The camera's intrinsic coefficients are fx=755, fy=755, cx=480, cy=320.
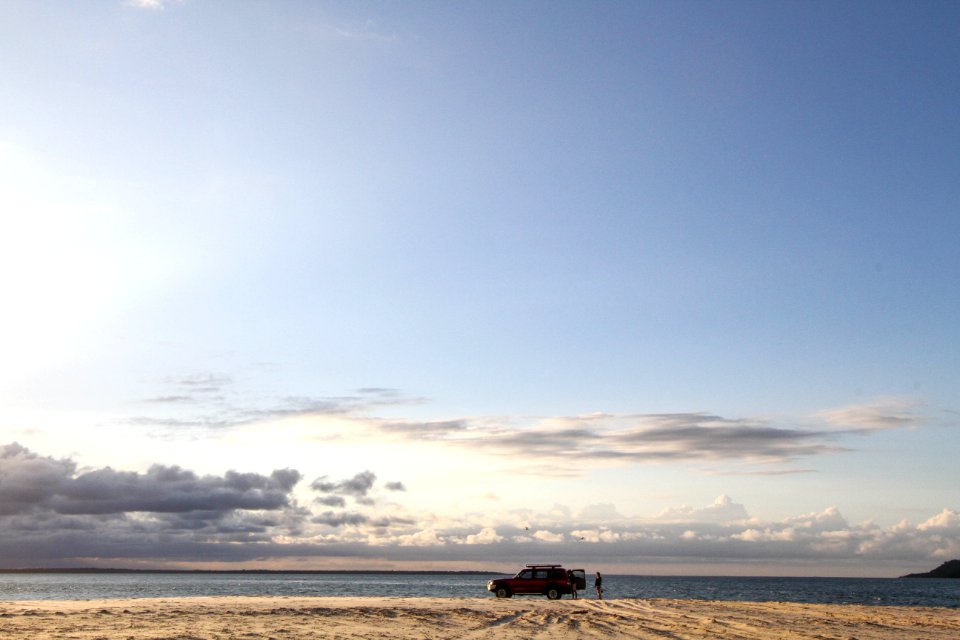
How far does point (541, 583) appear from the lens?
47.3 metres

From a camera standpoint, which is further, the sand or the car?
the car

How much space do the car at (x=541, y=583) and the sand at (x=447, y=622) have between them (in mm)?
5453

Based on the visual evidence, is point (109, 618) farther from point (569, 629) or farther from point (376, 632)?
point (569, 629)

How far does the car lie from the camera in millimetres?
47156

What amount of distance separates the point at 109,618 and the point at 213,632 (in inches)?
310

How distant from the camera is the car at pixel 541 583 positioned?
47.2m

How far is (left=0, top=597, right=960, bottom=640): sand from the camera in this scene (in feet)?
83.0

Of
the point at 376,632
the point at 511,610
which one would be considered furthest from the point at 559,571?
the point at 376,632

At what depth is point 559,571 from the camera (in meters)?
47.6

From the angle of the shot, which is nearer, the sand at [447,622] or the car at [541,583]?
the sand at [447,622]

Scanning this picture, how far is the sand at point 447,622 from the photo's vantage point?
83.0 feet

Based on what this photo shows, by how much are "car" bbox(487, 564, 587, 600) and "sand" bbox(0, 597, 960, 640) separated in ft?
17.9

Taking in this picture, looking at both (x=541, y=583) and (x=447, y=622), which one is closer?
(x=447, y=622)

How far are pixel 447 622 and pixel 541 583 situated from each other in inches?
697
